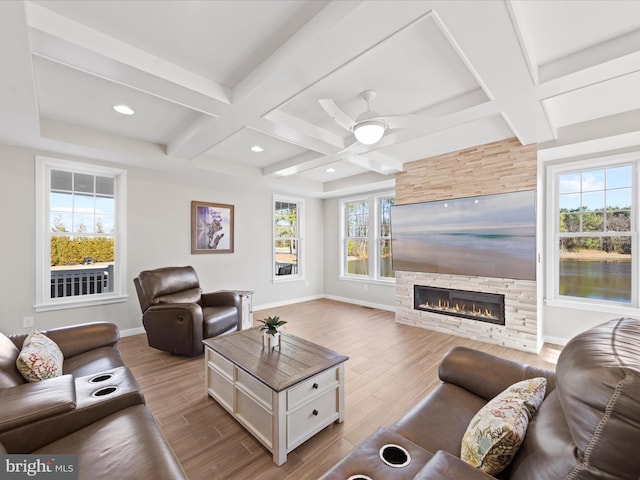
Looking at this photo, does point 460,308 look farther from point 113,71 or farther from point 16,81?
point 16,81

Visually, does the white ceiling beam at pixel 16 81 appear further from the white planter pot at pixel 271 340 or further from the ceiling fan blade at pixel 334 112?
the white planter pot at pixel 271 340

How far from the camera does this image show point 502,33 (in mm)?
1670

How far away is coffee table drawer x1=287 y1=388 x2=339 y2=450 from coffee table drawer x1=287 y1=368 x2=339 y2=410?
1.8 inches

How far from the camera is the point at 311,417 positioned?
75.7 inches

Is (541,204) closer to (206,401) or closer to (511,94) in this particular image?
(511,94)

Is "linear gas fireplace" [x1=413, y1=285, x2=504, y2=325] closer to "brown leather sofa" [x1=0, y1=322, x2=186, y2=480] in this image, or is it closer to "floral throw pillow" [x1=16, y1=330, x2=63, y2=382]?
"brown leather sofa" [x1=0, y1=322, x2=186, y2=480]

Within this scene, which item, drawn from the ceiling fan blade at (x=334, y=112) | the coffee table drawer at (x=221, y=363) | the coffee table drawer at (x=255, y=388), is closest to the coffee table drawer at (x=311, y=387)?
the coffee table drawer at (x=255, y=388)

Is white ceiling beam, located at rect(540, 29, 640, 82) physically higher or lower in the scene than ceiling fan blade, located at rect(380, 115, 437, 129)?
higher

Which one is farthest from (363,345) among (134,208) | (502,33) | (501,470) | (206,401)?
(134,208)

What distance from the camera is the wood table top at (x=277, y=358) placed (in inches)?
71.9

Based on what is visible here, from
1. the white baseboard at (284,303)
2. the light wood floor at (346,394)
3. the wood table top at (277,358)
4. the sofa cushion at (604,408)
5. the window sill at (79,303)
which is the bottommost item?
the light wood floor at (346,394)

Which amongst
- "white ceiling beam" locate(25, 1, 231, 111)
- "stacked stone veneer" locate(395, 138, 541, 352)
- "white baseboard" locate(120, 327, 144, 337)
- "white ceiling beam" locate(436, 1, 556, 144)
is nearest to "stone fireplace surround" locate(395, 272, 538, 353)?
"stacked stone veneer" locate(395, 138, 541, 352)

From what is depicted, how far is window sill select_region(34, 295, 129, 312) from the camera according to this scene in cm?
351

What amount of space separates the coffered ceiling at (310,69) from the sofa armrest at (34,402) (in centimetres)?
193
